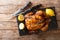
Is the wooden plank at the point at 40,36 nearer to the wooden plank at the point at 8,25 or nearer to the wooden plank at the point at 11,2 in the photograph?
the wooden plank at the point at 8,25

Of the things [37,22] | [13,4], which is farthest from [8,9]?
[37,22]

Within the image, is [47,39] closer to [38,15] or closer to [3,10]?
[38,15]

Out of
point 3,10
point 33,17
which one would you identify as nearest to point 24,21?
point 33,17

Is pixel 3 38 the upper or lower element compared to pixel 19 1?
lower

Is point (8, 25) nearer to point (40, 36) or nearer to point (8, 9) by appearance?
point (8, 9)

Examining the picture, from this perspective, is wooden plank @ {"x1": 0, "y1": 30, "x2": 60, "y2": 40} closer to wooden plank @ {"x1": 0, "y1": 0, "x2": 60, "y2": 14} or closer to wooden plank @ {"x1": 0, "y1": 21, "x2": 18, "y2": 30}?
wooden plank @ {"x1": 0, "y1": 21, "x2": 18, "y2": 30}

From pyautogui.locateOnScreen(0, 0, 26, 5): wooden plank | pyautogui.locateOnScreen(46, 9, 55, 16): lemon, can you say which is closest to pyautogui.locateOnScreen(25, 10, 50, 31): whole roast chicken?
pyautogui.locateOnScreen(46, 9, 55, 16): lemon

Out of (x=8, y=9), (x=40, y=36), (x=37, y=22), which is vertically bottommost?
(x=40, y=36)

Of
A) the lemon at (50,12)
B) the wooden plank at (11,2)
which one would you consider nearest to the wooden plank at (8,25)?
the wooden plank at (11,2)
